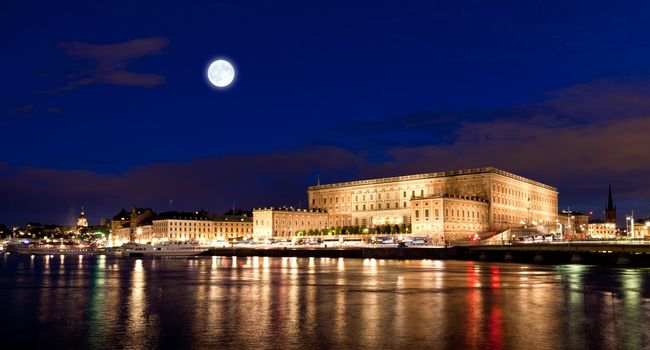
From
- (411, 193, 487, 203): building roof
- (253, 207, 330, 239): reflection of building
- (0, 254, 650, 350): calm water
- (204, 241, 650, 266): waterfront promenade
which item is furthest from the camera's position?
(253, 207, 330, 239): reflection of building

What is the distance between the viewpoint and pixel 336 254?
127938 mm

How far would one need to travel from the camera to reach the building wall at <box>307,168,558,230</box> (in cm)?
17290

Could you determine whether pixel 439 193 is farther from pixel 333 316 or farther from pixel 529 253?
pixel 333 316

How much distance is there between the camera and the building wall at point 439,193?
172900 mm

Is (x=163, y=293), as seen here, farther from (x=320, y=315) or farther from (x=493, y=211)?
(x=493, y=211)

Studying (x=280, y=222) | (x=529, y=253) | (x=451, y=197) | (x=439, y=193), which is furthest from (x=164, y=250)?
(x=529, y=253)

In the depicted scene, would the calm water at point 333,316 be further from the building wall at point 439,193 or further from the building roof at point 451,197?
the building wall at point 439,193

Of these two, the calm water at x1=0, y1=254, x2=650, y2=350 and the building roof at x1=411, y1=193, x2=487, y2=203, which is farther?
the building roof at x1=411, y1=193, x2=487, y2=203

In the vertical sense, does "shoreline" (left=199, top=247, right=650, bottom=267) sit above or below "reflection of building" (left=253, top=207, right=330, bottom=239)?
below

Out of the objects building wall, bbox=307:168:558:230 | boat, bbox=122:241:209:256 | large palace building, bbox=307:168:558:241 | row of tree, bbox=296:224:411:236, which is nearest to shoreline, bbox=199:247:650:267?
boat, bbox=122:241:209:256

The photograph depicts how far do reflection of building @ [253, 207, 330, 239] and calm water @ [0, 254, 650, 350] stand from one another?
135 meters

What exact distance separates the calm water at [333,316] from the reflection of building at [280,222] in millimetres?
134860

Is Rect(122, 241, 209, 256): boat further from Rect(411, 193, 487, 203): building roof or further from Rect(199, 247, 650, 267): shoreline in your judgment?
Rect(411, 193, 487, 203): building roof

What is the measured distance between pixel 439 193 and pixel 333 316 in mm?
149386
